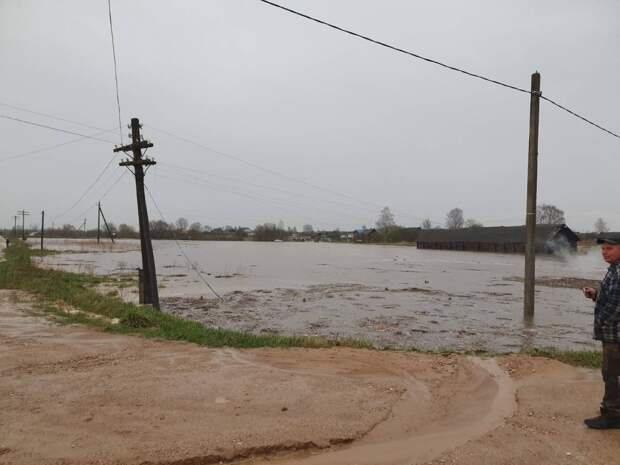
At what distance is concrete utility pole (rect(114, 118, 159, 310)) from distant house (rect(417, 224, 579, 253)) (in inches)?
2083

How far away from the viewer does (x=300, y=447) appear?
435cm

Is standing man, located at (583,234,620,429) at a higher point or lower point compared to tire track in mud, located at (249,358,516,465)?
higher

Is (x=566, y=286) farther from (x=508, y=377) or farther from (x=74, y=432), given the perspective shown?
(x=74, y=432)

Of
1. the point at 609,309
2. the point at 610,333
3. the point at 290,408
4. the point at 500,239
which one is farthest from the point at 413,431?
the point at 500,239

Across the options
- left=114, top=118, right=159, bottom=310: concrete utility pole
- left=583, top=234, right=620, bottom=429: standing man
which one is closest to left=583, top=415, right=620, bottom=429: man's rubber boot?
left=583, top=234, right=620, bottom=429: standing man

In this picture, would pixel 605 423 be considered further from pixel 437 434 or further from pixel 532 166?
pixel 532 166

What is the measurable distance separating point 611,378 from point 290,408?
3409 millimetres

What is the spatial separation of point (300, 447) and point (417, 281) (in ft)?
86.6

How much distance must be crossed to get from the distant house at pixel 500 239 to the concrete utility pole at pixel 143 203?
52906 millimetres

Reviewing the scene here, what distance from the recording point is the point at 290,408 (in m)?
5.25

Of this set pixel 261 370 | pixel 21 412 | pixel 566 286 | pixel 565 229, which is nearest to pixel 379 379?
pixel 261 370

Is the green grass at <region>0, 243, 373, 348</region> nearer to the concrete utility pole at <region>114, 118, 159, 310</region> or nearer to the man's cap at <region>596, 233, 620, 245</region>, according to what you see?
the concrete utility pole at <region>114, 118, 159, 310</region>

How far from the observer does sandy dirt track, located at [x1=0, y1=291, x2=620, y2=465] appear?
13.8ft

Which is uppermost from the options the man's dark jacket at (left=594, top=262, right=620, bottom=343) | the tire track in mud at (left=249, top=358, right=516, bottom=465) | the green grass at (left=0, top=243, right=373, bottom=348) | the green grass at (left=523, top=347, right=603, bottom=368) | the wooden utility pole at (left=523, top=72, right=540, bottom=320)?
the wooden utility pole at (left=523, top=72, right=540, bottom=320)
